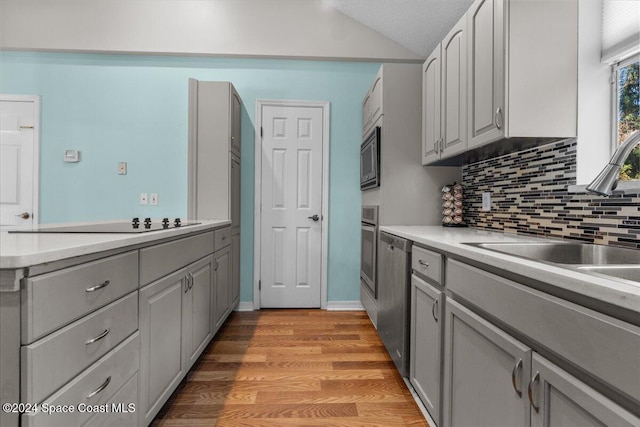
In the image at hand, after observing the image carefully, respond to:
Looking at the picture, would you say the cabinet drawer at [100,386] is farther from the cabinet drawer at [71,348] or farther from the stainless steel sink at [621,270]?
the stainless steel sink at [621,270]

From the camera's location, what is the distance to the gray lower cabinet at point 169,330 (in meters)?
1.34

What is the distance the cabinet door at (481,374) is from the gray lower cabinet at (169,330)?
4.03 feet

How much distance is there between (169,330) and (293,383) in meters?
0.80

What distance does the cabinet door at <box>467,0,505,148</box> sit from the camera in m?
1.45

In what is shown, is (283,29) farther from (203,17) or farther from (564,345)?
(564,345)

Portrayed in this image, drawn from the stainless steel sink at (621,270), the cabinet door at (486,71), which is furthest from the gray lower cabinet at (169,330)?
the cabinet door at (486,71)

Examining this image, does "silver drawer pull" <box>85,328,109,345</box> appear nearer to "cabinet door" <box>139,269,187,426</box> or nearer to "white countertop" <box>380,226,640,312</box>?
"cabinet door" <box>139,269,187,426</box>

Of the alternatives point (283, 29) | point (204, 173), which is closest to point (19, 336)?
point (204, 173)

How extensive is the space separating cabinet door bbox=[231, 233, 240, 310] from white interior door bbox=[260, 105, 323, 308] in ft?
0.79

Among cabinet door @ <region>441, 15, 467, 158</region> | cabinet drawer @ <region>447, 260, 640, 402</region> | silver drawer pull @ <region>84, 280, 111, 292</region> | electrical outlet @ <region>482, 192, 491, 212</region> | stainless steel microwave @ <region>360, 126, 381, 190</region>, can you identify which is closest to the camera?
cabinet drawer @ <region>447, 260, 640, 402</region>

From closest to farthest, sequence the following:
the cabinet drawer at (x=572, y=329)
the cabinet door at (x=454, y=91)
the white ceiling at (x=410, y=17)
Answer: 1. the cabinet drawer at (x=572, y=329)
2. the cabinet door at (x=454, y=91)
3. the white ceiling at (x=410, y=17)

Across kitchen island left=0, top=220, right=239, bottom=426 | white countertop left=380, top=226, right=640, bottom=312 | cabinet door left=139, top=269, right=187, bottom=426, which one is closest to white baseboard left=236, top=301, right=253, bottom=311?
kitchen island left=0, top=220, right=239, bottom=426

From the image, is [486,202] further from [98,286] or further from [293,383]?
[98,286]

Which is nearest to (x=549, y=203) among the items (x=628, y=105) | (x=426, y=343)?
(x=628, y=105)
